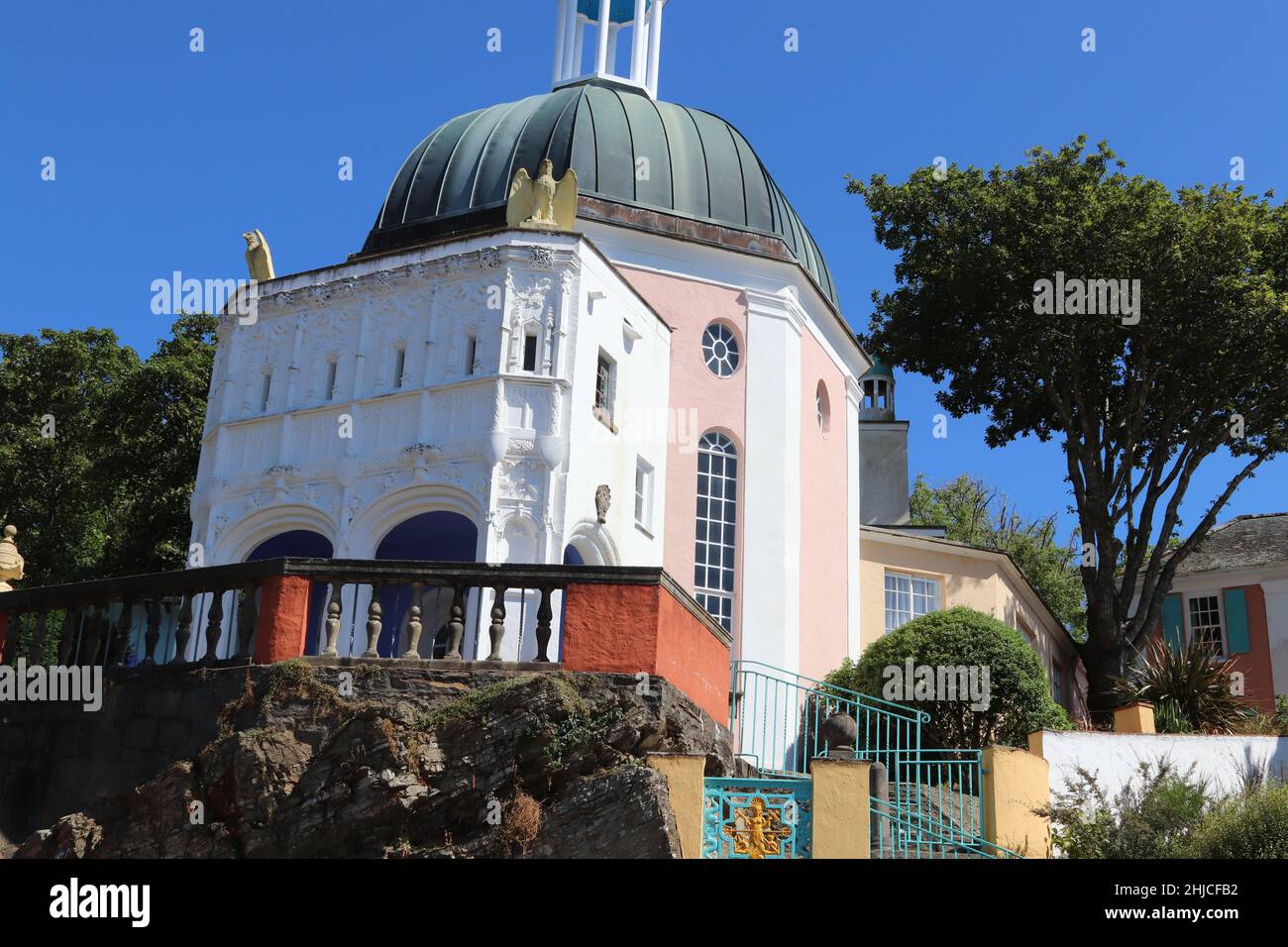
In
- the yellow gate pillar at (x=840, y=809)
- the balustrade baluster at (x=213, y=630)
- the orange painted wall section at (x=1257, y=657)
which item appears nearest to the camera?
the yellow gate pillar at (x=840, y=809)

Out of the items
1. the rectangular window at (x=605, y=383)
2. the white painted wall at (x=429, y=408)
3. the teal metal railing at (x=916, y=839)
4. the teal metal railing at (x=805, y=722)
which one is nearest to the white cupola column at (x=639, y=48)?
the white painted wall at (x=429, y=408)

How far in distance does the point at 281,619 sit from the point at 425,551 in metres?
8.06

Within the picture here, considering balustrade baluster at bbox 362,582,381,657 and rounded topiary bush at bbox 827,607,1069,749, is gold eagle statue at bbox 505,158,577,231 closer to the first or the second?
rounded topiary bush at bbox 827,607,1069,749

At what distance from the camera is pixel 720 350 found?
24703 mm

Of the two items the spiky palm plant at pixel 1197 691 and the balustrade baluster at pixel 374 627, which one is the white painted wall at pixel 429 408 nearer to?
the balustrade baluster at pixel 374 627

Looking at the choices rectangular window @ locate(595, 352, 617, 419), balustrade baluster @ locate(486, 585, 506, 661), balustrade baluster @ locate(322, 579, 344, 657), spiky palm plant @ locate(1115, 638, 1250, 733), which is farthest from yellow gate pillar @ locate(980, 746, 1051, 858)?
rectangular window @ locate(595, 352, 617, 419)

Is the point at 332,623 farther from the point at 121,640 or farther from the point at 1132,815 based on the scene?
the point at 1132,815

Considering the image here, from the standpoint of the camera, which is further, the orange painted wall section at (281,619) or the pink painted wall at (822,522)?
the pink painted wall at (822,522)

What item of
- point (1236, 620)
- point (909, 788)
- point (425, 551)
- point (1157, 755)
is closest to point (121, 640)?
point (425, 551)

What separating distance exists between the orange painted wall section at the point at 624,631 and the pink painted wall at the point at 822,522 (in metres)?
10.4

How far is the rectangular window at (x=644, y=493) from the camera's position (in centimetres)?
2228

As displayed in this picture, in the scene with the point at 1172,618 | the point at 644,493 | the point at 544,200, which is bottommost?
the point at 644,493
